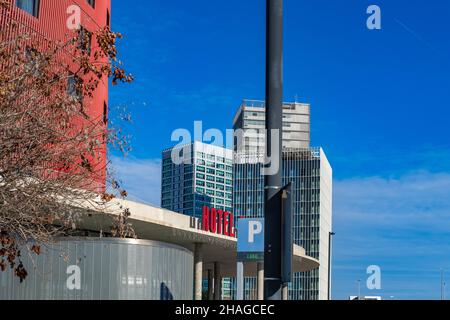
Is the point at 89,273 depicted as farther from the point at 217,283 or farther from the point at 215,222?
the point at 217,283

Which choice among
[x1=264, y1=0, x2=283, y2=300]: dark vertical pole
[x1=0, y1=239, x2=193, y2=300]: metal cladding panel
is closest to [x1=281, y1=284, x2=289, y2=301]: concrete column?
[x1=264, y1=0, x2=283, y2=300]: dark vertical pole

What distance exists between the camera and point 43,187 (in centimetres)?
1216

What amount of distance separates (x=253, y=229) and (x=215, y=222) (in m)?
43.3

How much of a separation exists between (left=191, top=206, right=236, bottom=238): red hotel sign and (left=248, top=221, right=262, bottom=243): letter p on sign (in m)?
39.2

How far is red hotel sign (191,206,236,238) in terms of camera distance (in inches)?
2104

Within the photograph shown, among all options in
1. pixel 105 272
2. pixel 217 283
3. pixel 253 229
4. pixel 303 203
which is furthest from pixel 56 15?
pixel 303 203

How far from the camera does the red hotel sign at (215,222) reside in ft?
175

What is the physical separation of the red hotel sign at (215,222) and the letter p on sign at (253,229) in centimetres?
3923

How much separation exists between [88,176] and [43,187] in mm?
1626

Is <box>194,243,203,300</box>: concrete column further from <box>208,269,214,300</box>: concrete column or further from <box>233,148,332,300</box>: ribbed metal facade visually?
<box>233,148,332,300</box>: ribbed metal facade

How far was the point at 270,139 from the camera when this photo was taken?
8.05 metres
